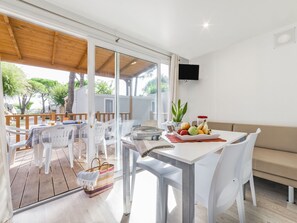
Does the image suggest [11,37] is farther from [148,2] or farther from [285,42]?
[285,42]

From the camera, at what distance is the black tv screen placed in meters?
3.17

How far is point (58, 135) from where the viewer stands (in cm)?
250

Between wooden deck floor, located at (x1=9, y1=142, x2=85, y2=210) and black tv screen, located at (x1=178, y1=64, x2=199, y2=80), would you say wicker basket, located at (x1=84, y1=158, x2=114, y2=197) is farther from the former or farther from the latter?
black tv screen, located at (x1=178, y1=64, x2=199, y2=80)

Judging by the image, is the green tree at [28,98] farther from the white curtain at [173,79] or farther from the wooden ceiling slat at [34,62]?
the white curtain at [173,79]

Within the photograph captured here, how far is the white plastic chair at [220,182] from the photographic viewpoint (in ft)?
2.92

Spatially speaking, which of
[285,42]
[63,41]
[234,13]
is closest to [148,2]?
[234,13]

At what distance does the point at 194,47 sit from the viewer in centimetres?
288

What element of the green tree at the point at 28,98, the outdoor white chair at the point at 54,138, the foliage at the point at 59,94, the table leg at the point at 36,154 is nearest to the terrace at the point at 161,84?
the table leg at the point at 36,154

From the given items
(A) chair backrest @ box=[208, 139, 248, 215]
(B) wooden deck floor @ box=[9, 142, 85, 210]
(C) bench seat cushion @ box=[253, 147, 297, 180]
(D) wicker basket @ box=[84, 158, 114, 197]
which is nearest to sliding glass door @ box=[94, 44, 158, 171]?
(D) wicker basket @ box=[84, 158, 114, 197]

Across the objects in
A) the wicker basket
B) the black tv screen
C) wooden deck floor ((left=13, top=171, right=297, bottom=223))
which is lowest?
wooden deck floor ((left=13, top=171, right=297, bottom=223))

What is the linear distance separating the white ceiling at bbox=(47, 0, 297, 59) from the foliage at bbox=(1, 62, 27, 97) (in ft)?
13.1

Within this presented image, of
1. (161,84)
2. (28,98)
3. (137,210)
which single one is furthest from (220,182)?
(28,98)

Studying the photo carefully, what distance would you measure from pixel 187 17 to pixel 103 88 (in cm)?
152

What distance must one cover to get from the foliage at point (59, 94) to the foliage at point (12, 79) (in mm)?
2052
